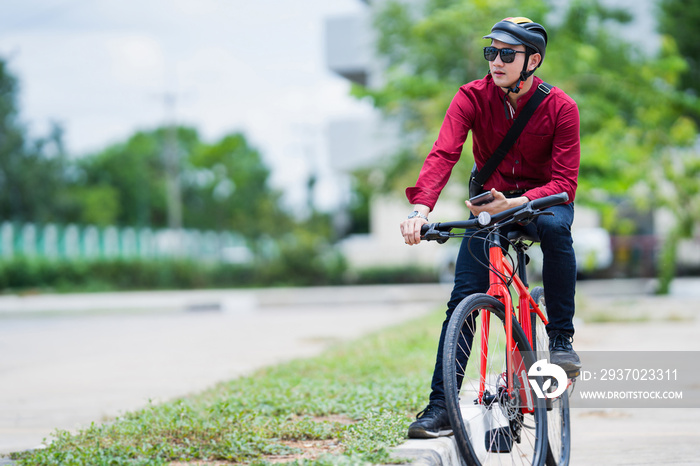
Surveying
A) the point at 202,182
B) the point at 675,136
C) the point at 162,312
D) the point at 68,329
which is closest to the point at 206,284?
the point at 162,312

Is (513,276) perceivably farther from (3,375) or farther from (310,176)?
(310,176)

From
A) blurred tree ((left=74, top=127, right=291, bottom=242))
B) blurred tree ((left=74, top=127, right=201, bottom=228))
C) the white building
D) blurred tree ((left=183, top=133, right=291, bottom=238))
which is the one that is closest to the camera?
the white building

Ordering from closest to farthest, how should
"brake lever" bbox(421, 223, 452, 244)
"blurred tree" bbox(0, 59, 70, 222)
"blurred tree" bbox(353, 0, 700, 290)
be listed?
1. "brake lever" bbox(421, 223, 452, 244)
2. "blurred tree" bbox(353, 0, 700, 290)
3. "blurred tree" bbox(0, 59, 70, 222)

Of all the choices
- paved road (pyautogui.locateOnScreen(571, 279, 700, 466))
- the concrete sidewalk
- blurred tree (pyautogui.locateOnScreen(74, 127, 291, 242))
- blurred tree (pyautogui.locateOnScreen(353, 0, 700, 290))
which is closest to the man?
the concrete sidewalk

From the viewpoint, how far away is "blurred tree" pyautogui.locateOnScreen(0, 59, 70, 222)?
43969mm

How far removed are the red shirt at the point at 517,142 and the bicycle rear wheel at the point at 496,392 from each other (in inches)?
22.2

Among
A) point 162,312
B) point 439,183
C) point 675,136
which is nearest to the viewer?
point 439,183

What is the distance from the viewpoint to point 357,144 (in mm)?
29953

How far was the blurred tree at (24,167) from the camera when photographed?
144 ft

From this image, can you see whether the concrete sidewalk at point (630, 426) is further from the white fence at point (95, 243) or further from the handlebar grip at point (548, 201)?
the white fence at point (95, 243)

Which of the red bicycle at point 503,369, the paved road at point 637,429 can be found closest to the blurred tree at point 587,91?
the paved road at point 637,429

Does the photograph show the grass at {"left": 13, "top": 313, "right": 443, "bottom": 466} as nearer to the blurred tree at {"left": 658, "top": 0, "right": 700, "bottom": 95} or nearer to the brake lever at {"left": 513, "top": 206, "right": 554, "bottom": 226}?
the brake lever at {"left": 513, "top": 206, "right": 554, "bottom": 226}

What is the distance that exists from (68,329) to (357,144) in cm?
1667

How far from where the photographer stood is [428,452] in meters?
3.33
